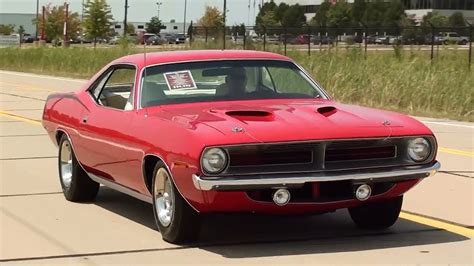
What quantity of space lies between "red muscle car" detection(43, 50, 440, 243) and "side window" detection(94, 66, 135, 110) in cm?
2

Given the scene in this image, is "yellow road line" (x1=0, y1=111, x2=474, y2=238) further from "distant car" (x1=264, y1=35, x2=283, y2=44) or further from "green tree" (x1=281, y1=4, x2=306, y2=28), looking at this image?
"green tree" (x1=281, y1=4, x2=306, y2=28)

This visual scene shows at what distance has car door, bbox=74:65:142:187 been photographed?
6.51 meters

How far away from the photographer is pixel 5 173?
9.62 meters

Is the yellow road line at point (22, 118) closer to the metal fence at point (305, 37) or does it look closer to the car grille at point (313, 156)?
the car grille at point (313, 156)

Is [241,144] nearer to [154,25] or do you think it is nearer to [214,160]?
[214,160]

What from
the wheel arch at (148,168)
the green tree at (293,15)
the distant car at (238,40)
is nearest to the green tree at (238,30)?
the distant car at (238,40)

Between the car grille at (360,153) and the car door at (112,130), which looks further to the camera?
the car door at (112,130)

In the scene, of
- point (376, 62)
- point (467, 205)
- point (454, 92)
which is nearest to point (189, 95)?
point (467, 205)

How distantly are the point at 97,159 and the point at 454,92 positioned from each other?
42.9ft

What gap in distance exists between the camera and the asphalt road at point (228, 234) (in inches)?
226

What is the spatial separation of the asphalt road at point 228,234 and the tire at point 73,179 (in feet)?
0.33

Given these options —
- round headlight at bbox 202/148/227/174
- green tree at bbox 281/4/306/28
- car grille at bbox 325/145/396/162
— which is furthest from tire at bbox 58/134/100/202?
green tree at bbox 281/4/306/28

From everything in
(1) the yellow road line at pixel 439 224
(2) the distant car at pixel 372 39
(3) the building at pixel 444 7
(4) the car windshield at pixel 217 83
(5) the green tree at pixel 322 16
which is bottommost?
(1) the yellow road line at pixel 439 224

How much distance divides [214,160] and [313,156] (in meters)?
0.71
